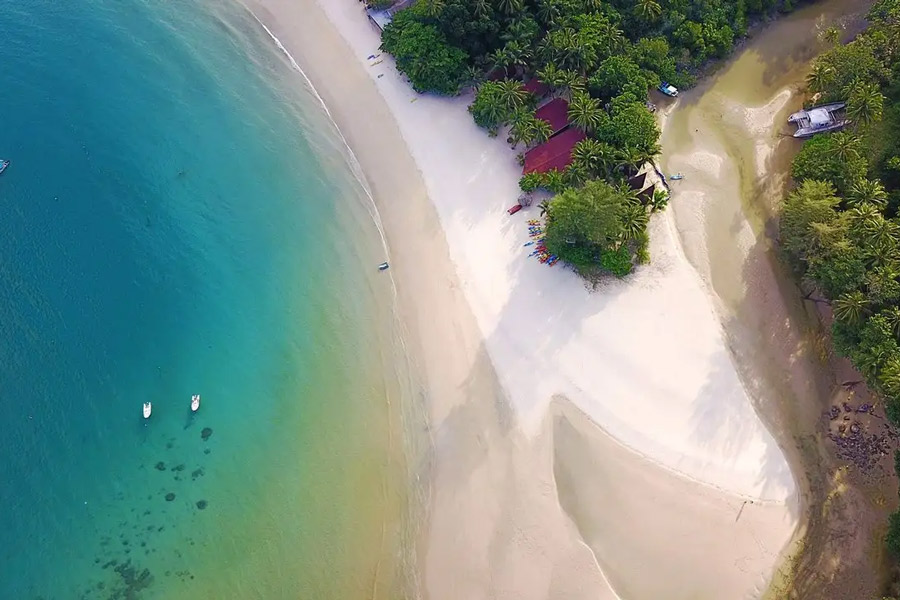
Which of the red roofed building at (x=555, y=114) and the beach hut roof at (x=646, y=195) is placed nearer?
the beach hut roof at (x=646, y=195)

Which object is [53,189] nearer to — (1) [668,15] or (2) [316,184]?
(2) [316,184]

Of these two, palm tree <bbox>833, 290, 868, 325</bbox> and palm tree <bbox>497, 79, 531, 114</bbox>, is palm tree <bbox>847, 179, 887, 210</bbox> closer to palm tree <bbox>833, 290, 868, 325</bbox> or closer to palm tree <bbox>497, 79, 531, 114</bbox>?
palm tree <bbox>833, 290, 868, 325</bbox>

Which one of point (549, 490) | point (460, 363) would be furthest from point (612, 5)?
point (549, 490)

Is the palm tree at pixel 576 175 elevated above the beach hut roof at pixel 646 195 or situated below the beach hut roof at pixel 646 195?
above

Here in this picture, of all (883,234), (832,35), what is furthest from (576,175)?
(832,35)

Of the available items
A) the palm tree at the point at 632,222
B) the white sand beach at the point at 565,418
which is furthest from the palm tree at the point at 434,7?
the palm tree at the point at 632,222

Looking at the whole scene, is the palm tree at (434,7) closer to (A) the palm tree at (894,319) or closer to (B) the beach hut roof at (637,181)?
(B) the beach hut roof at (637,181)
